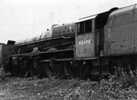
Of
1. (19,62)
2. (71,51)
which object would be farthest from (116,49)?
(19,62)

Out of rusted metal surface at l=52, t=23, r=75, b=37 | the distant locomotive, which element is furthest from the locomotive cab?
rusted metal surface at l=52, t=23, r=75, b=37

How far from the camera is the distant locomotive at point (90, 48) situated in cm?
1194

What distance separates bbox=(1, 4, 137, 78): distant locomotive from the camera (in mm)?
11938

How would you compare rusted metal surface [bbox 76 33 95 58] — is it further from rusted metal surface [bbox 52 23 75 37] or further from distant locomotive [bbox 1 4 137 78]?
rusted metal surface [bbox 52 23 75 37]

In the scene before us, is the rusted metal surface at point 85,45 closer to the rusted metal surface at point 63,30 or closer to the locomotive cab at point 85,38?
the locomotive cab at point 85,38

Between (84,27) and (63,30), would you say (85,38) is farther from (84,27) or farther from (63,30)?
(63,30)

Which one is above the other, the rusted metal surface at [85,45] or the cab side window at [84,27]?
the cab side window at [84,27]

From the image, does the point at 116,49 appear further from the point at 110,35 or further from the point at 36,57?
the point at 36,57

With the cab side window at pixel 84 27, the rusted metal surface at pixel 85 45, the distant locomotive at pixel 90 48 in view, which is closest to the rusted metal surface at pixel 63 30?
the distant locomotive at pixel 90 48

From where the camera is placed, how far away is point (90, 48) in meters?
14.1

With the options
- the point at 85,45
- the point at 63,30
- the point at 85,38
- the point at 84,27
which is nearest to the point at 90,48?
the point at 85,45

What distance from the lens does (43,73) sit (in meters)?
18.8

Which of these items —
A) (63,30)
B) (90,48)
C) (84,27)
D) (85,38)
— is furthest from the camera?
(63,30)

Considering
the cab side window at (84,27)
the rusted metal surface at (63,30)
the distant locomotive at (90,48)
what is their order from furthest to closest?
the rusted metal surface at (63,30) < the cab side window at (84,27) < the distant locomotive at (90,48)
